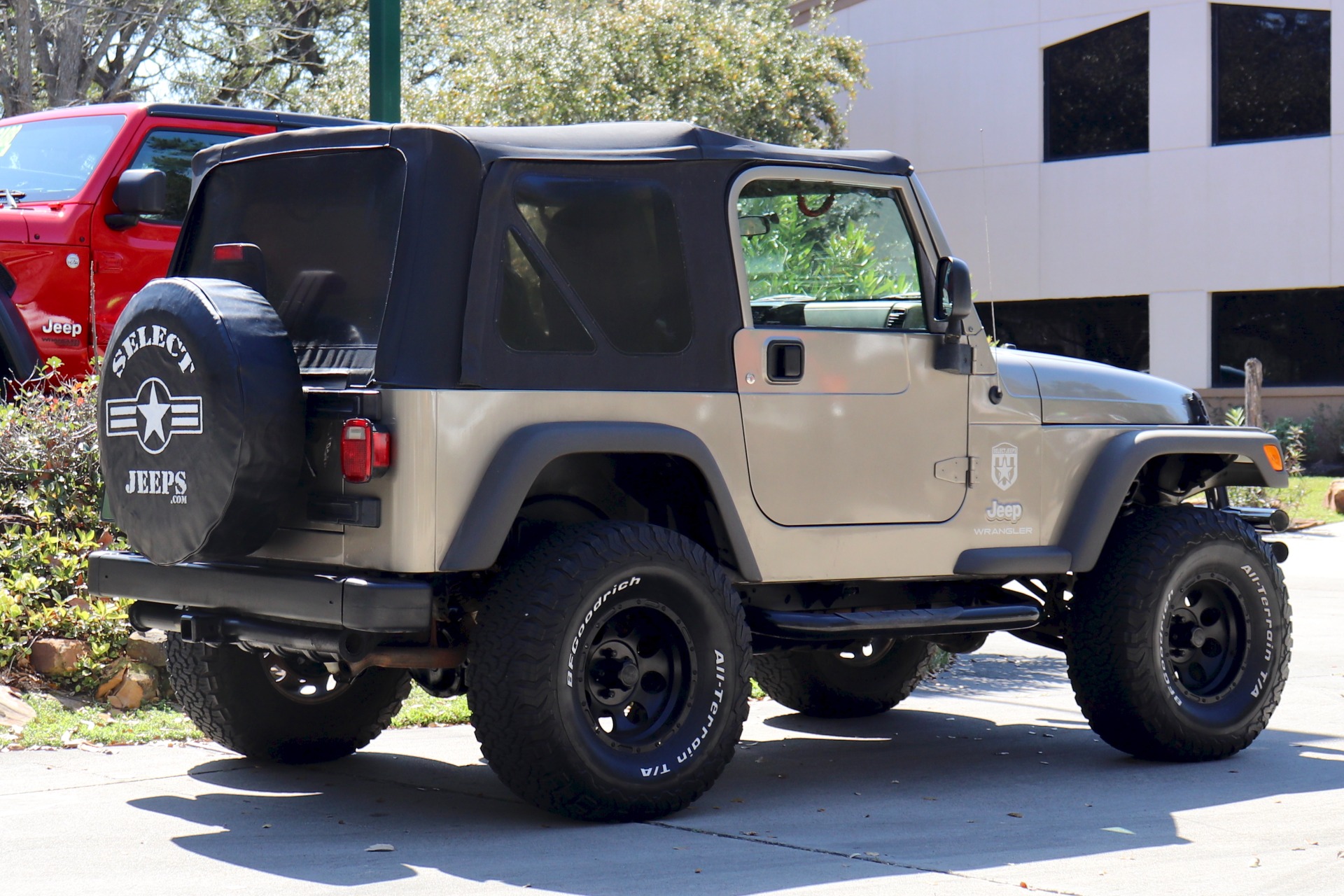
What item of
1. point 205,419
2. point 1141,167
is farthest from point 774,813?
point 1141,167

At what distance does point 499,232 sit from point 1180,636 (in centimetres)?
336

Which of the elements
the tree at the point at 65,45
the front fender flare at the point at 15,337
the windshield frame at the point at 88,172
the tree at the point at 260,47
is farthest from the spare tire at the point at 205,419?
the tree at the point at 260,47

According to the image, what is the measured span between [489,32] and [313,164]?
571 inches

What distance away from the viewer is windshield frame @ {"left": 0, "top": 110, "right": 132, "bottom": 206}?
886 centimetres

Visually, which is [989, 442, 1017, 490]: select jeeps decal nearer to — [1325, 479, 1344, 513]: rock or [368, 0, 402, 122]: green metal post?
[368, 0, 402, 122]: green metal post

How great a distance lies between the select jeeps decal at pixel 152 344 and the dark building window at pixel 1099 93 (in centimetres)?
2057

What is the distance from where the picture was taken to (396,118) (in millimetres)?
8445

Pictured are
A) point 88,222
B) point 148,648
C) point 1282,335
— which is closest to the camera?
point 148,648

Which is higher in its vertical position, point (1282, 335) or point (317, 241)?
point (1282, 335)

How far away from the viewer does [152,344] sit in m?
5.28

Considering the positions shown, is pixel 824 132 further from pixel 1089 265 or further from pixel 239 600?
pixel 239 600

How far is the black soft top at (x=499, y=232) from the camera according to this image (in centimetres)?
516

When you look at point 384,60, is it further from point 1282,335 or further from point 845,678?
point 1282,335

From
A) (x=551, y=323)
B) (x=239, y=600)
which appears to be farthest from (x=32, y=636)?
(x=551, y=323)
